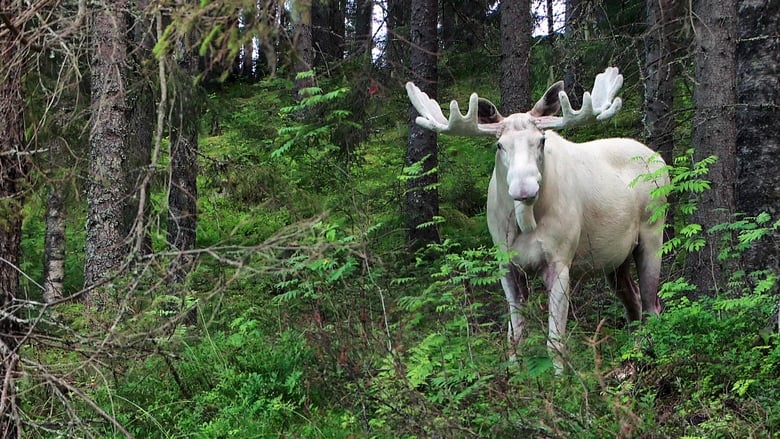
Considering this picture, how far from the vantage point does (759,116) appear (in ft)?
25.3

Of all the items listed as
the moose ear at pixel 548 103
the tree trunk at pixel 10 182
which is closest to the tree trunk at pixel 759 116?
the moose ear at pixel 548 103

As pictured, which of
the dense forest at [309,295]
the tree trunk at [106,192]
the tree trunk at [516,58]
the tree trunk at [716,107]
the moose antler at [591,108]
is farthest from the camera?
the tree trunk at [516,58]

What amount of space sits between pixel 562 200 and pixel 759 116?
2.27 meters

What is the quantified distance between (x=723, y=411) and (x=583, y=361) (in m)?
0.82

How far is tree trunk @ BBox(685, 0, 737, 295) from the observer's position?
768 centimetres

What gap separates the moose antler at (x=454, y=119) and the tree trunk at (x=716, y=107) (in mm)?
2372

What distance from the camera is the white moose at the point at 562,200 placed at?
6.59 meters

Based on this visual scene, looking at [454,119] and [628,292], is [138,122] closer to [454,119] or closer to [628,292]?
[454,119]

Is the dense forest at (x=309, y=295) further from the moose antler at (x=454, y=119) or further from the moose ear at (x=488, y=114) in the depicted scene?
the moose ear at (x=488, y=114)

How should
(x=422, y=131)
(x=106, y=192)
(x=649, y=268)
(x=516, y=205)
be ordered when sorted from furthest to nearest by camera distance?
(x=422, y=131), (x=106, y=192), (x=649, y=268), (x=516, y=205)

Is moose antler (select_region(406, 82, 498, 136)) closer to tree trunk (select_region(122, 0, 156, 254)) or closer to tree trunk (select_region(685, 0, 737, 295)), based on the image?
tree trunk (select_region(685, 0, 737, 295))

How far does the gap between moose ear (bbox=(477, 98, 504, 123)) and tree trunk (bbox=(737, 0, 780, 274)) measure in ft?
7.93

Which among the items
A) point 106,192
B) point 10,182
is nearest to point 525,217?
point 10,182

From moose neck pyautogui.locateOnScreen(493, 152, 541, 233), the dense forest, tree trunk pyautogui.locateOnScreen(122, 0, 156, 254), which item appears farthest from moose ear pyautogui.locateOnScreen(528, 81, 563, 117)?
tree trunk pyautogui.locateOnScreen(122, 0, 156, 254)
